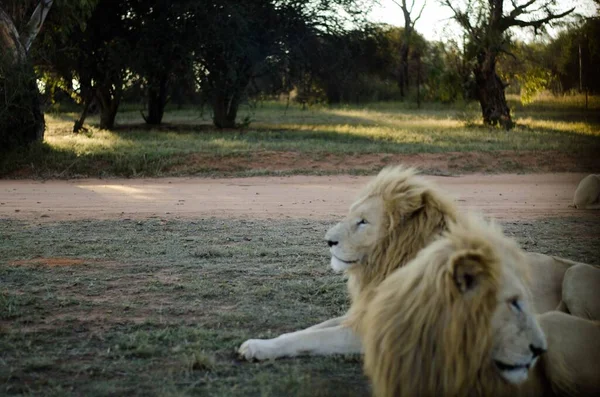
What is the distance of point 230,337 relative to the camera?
4.47 meters

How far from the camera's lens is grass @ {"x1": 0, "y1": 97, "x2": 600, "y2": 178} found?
14.9m

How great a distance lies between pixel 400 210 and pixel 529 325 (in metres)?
1.07

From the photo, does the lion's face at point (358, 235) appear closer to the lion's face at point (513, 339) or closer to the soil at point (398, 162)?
the lion's face at point (513, 339)

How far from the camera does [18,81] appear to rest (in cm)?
1566

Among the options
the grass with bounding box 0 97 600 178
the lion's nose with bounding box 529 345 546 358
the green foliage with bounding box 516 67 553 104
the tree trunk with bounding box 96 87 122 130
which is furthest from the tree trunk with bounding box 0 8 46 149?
the lion's nose with bounding box 529 345 546 358

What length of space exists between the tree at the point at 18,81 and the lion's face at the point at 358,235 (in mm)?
13213

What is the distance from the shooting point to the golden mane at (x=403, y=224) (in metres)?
3.71

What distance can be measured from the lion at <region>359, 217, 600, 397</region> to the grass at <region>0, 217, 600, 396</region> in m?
0.73

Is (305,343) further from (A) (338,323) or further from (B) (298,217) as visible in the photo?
(B) (298,217)

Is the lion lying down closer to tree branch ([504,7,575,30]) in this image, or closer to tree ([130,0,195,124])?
tree ([130,0,195,124])

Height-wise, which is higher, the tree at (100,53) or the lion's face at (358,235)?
the tree at (100,53)

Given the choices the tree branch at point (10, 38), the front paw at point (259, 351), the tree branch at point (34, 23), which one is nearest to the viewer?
the front paw at point (259, 351)

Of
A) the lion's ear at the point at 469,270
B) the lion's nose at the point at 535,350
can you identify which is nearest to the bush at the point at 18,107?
the lion's ear at the point at 469,270

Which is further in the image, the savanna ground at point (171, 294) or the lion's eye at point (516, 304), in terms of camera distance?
the savanna ground at point (171, 294)
